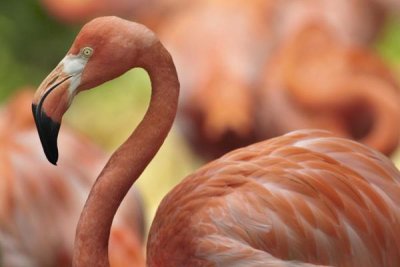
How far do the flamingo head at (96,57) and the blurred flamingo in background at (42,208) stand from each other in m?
0.99

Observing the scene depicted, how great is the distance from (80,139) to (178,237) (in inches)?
64.5

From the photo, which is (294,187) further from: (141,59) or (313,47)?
(313,47)

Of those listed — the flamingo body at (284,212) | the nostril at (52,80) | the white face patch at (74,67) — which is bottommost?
the flamingo body at (284,212)

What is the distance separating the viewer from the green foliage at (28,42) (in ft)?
14.5

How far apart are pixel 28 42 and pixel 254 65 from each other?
97cm

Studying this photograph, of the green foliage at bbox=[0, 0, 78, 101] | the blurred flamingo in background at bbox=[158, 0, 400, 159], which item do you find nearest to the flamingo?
the blurred flamingo in background at bbox=[158, 0, 400, 159]

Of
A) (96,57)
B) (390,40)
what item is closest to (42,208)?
(96,57)

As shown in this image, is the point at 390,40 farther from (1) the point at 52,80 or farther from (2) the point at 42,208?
(1) the point at 52,80

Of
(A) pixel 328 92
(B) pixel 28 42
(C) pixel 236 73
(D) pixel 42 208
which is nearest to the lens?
(D) pixel 42 208

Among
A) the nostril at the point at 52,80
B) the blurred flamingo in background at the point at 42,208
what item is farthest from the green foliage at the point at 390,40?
the nostril at the point at 52,80

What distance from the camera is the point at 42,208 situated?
2.98 m

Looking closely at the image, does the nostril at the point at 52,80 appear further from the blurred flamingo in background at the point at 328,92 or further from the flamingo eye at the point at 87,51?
the blurred flamingo in background at the point at 328,92

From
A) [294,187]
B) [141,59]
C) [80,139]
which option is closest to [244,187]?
[294,187]

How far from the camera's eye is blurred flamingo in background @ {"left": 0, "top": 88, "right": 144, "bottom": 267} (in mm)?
2914
